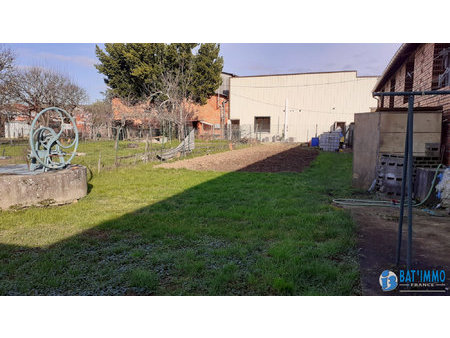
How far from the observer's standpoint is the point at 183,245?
4105mm

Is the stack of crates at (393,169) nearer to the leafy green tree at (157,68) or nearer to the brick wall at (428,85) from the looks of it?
the brick wall at (428,85)

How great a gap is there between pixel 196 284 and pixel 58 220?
3.39 metres

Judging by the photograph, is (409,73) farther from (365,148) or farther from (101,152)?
(101,152)

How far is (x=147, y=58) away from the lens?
3066 cm

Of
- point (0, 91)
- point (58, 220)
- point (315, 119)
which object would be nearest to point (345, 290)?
point (58, 220)

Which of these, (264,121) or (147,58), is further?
(264,121)

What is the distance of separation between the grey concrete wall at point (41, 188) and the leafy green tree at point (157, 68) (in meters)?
24.3

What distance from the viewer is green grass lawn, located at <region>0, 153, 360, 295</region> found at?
306 cm

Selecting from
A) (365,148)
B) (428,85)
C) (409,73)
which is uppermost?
(409,73)

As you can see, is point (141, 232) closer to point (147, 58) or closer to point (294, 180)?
point (294, 180)

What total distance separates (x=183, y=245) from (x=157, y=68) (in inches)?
1155

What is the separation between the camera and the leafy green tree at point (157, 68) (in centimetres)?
3041

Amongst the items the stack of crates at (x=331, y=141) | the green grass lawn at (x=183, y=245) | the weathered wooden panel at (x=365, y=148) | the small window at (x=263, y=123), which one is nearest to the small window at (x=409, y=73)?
the weathered wooden panel at (x=365, y=148)

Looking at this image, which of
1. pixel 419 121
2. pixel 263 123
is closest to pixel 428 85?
pixel 419 121
